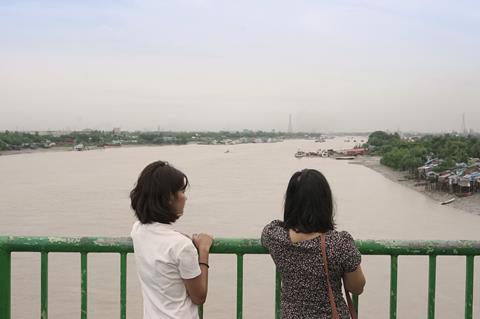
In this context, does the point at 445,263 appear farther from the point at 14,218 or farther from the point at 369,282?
the point at 14,218

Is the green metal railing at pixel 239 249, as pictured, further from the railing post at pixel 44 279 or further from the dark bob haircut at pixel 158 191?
the dark bob haircut at pixel 158 191

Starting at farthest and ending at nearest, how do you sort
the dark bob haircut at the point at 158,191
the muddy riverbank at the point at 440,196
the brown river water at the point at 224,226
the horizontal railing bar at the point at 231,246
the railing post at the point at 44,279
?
the muddy riverbank at the point at 440,196, the brown river water at the point at 224,226, the railing post at the point at 44,279, the horizontal railing bar at the point at 231,246, the dark bob haircut at the point at 158,191

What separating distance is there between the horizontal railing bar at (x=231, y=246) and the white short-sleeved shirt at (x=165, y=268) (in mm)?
300

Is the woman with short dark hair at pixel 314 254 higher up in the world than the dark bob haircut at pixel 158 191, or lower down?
lower down

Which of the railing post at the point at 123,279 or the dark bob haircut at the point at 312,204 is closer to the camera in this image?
the dark bob haircut at the point at 312,204

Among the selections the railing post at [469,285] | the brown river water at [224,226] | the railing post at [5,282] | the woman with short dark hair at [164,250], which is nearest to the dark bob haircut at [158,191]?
the woman with short dark hair at [164,250]

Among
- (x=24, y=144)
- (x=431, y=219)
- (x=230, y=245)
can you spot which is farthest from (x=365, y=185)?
(x=24, y=144)

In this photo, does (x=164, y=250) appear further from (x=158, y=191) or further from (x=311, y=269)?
(x=311, y=269)

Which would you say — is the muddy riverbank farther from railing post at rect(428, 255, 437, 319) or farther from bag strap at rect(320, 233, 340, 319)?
bag strap at rect(320, 233, 340, 319)

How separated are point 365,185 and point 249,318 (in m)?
26.2

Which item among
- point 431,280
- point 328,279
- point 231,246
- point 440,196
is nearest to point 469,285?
point 431,280

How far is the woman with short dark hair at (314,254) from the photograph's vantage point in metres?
1.87

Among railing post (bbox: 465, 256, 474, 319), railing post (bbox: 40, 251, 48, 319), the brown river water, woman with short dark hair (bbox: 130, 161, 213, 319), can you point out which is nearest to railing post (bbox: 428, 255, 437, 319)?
railing post (bbox: 465, 256, 474, 319)

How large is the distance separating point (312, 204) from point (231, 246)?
0.49 meters
